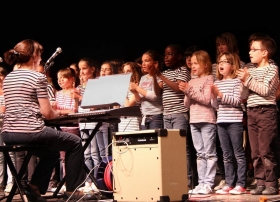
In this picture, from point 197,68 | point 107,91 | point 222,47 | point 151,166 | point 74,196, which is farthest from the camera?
point 222,47

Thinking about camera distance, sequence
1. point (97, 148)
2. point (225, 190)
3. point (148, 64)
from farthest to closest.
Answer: point (97, 148) < point (148, 64) < point (225, 190)

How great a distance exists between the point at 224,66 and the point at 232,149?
0.76 metres

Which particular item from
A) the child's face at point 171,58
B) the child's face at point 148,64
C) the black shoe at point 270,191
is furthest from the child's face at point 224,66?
the black shoe at point 270,191

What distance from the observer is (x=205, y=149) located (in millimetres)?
5039

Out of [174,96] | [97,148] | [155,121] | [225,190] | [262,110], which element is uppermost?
[174,96]

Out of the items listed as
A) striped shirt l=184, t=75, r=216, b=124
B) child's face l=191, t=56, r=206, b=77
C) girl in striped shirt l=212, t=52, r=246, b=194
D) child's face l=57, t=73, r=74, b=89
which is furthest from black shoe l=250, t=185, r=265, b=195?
child's face l=57, t=73, r=74, b=89

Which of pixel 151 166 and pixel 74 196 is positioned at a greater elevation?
pixel 151 166

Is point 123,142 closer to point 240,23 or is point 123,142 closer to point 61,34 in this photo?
point 240,23

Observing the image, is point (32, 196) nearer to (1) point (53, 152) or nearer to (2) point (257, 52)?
(1) point (53, 152)

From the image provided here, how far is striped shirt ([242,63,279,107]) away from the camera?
4.66m

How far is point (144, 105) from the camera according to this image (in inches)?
221

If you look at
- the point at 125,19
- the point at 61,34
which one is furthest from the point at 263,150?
the point at 61,34

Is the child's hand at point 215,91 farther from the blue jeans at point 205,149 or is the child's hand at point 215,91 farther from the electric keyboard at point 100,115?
the electric keyboard at point 100,115

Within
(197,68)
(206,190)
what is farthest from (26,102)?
(206,190)
